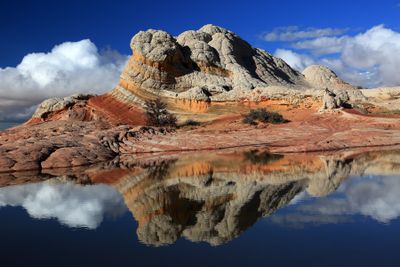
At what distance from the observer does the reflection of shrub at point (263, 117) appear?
123ft

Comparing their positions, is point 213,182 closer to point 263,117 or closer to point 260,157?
point 260,157

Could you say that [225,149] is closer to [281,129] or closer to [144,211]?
[281,129]

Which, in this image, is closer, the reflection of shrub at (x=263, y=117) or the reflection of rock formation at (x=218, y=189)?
the reflection of rock formation at (x=218, y=189)

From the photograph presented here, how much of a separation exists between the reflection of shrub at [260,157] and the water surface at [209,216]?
2.19 m

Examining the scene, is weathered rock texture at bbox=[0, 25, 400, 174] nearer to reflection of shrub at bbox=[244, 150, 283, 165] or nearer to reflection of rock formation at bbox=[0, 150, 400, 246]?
reflection of shrub at bbox=[244, 150, 283, 165]

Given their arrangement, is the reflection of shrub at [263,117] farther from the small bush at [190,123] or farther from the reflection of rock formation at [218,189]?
the reflection of rock formation at [218,189]

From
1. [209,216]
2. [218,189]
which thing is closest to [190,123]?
[218,189]

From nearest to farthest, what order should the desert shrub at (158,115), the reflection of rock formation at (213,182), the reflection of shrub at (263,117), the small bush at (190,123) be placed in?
the reflection of rock formation at (213,182), the reflection of shrub at (263,117), the small bush at (190,123), the desert shrub at (158,115)

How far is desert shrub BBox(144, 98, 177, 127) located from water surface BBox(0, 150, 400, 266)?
20763 mm

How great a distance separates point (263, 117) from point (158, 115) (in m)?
9.89

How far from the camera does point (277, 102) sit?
140 ft

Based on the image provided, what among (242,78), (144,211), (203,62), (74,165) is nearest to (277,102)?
(242,78)

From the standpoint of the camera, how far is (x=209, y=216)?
38.4ft

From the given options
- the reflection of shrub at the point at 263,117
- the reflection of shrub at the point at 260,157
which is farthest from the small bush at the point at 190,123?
the reflection of shrub at the point at 260,157
